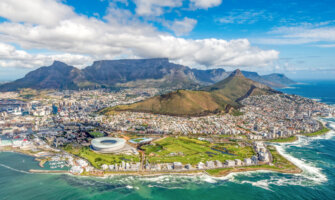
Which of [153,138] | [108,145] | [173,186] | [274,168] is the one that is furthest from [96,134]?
[274,168]

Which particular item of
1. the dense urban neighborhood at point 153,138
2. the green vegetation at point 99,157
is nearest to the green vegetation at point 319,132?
the dense urban neighborhood at point 153,138

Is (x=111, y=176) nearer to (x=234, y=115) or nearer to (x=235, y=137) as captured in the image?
(x=235, y=137)

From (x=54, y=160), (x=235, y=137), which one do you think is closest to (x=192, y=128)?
(x=235, y=137)

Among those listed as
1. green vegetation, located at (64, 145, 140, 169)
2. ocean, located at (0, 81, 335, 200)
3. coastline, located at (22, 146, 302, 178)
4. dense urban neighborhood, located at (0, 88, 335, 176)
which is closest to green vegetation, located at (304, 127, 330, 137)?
dense urban neighborhood, located at (0, 88, 335, 176)

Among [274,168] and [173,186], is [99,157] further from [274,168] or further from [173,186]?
[274,168]

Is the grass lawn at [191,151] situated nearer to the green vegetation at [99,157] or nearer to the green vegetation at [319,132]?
the green vegetation at [99,157]

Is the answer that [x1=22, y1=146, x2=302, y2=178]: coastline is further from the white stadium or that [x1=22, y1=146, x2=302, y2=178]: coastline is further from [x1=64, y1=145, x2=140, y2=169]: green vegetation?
the white stadium
